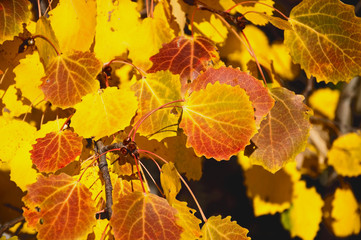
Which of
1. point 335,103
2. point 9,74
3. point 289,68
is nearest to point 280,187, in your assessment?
point 289,68

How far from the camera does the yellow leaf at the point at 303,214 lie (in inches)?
59.5

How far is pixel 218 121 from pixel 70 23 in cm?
33

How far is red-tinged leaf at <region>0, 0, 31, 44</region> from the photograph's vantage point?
0.72 metres

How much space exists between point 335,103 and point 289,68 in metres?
0.52

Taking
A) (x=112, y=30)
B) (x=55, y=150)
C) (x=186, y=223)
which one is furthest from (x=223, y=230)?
(x=112, y=30)

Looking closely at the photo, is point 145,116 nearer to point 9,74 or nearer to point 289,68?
point 9,74

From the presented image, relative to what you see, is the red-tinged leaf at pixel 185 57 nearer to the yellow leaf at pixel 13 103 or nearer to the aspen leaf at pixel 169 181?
the aspen leaf at pixel 169 181

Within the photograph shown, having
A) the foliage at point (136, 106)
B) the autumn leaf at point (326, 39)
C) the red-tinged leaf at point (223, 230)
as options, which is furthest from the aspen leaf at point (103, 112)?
the autumn leaf at point (326, 39)

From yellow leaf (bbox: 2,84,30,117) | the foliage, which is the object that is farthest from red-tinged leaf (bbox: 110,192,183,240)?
yellow leaf (bbox: 2,84,30,117)

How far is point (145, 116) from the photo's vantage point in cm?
71

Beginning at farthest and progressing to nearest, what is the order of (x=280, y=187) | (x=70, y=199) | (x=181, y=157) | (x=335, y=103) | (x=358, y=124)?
(x=358, y=124), (x=335, y=103), (x=280, y=187), (x=181, y=157), (x=70, y=199)

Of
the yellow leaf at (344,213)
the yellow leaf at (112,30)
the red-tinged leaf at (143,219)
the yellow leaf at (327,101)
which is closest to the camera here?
the red-tinged leaf at (143,219)

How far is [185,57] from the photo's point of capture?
79 cm

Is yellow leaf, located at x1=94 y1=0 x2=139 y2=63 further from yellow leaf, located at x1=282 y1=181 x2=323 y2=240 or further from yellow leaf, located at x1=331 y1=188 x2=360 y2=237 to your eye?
yellow leaf, located at x1=331 y1=188 x2=360 y2=237
